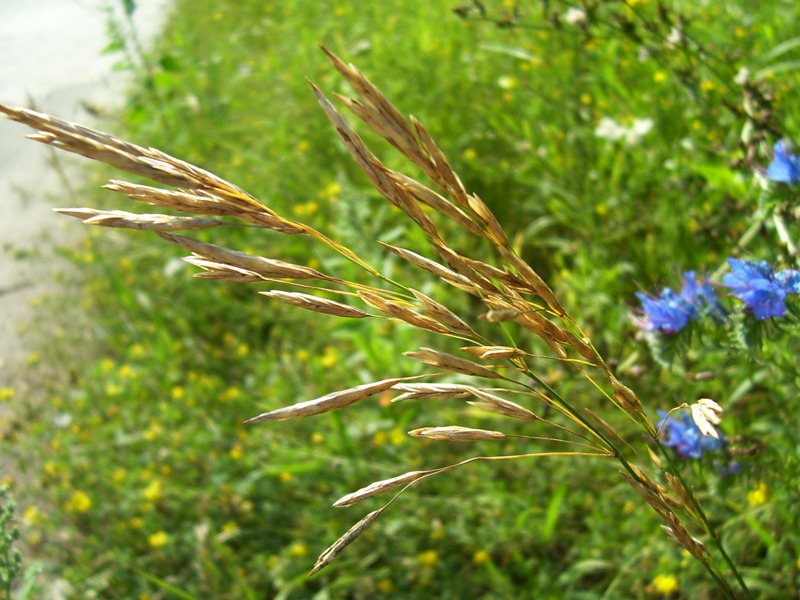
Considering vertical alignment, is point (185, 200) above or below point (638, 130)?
above

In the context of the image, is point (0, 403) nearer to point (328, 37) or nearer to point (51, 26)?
point (328, 37)

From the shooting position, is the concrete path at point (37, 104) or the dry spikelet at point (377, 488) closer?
the dry spikelet at point (377, 488)

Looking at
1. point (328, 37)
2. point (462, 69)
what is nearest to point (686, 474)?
point (462, 69)

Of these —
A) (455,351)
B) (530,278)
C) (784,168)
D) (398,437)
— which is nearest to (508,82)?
(455,351)

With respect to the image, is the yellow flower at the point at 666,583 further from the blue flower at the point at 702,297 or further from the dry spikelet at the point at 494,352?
the dry spikelet at the point at 494,352

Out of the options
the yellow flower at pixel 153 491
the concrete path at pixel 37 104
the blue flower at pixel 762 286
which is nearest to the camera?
the blue flower at pixel 762 286

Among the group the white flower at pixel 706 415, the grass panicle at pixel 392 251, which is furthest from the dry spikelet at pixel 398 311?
the white flower at pixel 706 415

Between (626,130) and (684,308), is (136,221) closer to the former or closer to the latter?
(684,308)
